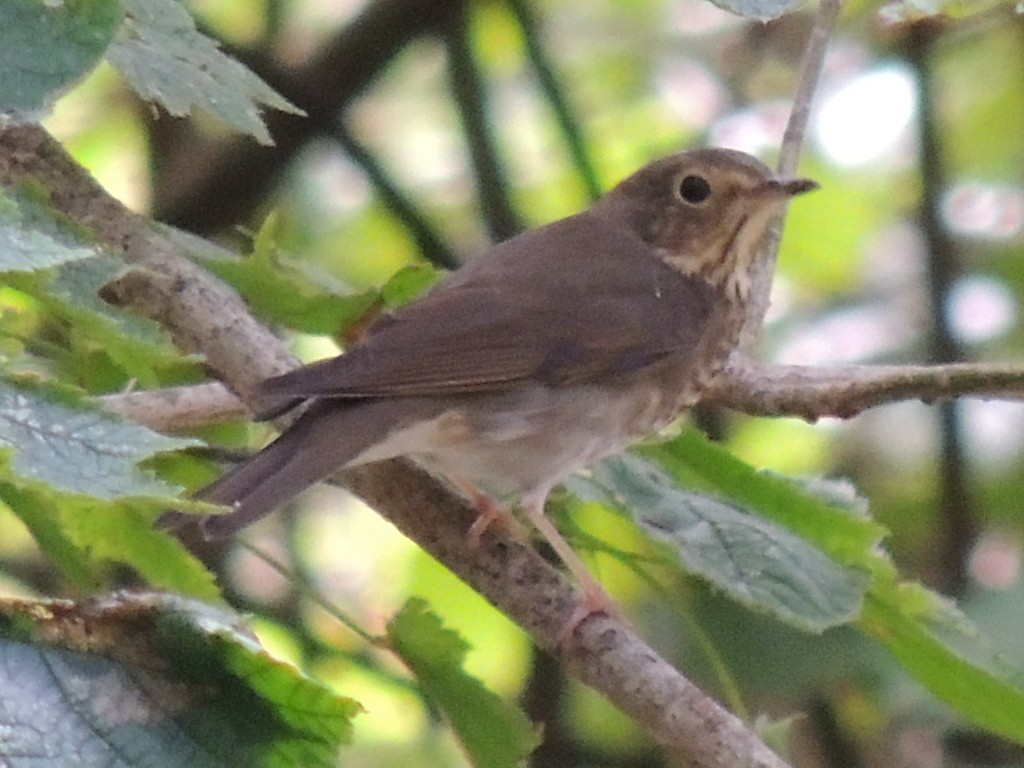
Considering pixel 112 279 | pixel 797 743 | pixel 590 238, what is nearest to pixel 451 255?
pixel 590 238

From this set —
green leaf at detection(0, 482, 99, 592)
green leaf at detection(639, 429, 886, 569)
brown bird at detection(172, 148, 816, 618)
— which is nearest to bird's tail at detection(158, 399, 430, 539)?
brown bird at detection(172, 148, 816, 618)

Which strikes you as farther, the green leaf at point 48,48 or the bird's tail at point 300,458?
the bird's tail at point 300,458

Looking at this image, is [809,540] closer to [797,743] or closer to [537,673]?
[537,673]

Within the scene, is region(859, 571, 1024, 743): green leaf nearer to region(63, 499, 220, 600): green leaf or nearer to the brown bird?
the brown bird

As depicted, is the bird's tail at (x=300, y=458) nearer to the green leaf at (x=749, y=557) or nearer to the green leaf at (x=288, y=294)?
the green leaf at (x=288, y=294)

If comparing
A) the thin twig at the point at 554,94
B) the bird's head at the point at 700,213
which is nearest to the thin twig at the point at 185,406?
the bird's head at the point at 700,213
